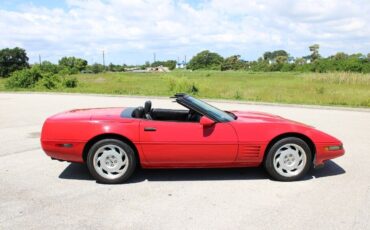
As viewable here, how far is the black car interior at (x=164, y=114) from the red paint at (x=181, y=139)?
0.20 metres

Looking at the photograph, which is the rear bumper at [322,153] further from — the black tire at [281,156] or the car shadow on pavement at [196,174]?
the car shadow on pavement at [196,174]

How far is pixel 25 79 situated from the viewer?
32656 millimetres

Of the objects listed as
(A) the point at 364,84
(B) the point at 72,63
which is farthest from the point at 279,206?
(B) the point at 72,63

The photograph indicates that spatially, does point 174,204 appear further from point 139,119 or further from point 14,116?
point 14,116

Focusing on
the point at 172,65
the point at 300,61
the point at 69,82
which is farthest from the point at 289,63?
the point at 69,82

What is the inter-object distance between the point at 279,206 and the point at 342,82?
30.1 metres

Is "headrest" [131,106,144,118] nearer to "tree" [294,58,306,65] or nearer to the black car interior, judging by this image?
the black car interior

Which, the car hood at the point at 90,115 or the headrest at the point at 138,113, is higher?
the headrest at the point at 138,113

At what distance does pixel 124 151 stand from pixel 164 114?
3.89ft

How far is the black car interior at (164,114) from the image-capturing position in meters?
5.01

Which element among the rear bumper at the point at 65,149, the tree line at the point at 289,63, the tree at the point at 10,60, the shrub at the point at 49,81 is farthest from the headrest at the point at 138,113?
the tree at the point at 10,60

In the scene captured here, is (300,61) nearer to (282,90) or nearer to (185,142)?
(282,90)

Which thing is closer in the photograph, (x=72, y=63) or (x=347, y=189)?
(x=347, y=189)

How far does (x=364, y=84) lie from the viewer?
1119 inches
